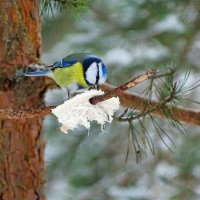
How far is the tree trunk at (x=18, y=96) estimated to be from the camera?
1.46m

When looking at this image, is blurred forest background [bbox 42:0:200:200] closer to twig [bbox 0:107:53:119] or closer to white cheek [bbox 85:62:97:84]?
white cheek [bbox 85:62:97:84]

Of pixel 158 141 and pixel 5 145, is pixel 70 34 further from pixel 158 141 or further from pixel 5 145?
pixel 5 145

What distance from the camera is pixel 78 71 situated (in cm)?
133

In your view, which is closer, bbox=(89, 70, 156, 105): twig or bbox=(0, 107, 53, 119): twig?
bbox=(89, 70, 156, 105): twig

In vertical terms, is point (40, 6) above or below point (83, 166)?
above

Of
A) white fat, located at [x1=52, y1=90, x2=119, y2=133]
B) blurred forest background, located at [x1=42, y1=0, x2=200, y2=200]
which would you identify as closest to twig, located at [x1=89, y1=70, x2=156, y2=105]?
white fat, located at [x1=52, y1=90, x2=119, y2=133]

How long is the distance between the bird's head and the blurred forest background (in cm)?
105

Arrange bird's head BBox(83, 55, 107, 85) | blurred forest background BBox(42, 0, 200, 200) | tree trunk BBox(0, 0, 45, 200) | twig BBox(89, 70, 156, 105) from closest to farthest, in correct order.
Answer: twig BBox(89, 70, 156, 105), bird's head BBox(83, 55, 107, 85), tree trunk BBox(0, 0, 45, 200), blurred forest background BBox(42, 0, 200, 200)

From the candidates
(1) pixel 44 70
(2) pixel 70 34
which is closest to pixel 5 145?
(1) pixel 44 70

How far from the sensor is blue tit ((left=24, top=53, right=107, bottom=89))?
1.24 meters

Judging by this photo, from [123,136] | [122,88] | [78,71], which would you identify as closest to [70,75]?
[78,71]

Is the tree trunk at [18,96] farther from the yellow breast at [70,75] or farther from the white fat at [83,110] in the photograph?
the white fat at [83,110]

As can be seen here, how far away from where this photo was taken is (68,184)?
9.27 ft

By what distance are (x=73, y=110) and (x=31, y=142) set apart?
420 mm
